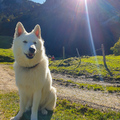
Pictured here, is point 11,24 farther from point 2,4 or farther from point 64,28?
point 2,4

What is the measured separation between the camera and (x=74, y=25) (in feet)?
152

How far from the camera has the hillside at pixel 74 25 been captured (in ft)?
133

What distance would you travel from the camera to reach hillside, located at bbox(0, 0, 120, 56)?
40594mm

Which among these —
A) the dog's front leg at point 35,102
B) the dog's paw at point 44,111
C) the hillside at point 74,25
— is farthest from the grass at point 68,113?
the hillside at point 74,25

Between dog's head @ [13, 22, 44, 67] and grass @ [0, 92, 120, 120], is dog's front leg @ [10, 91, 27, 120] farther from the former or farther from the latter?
dog's head @ [13, 22, 44, 67]

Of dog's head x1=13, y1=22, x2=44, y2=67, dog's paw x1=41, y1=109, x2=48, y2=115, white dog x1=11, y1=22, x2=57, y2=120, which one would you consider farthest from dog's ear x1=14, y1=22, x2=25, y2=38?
dog's paw x1=41, y1=109, x2=48, y2=115

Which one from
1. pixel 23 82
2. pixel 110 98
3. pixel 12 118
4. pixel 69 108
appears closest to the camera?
pixel 23 82

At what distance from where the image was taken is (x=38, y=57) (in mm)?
2711

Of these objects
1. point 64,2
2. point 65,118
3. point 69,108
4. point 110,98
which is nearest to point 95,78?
point 110,98

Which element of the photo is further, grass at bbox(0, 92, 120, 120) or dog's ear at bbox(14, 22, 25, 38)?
grass at bbox(0, 92, 120, 120)

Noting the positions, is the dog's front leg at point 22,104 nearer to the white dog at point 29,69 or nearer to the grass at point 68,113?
the white dog at point 29,69

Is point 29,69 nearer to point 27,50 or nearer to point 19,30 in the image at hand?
point 27,50

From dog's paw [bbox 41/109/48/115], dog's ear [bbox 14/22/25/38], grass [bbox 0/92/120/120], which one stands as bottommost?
grass [bbox 0/92/120/120]

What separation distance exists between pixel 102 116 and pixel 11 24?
57.0 meters
